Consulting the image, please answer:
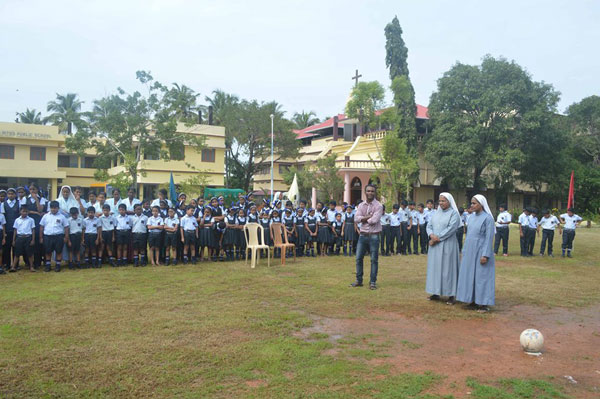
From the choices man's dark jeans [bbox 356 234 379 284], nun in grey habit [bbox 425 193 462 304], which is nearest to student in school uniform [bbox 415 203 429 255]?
man's dark jeans [bbox 356 234 379 284]

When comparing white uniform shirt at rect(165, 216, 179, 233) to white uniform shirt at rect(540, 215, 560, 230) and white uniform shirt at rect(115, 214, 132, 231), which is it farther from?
white uniform shirt at rect(540, 215, 560, 230)

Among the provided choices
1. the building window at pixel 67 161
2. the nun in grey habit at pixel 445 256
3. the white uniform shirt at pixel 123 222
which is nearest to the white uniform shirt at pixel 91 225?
the white uniform shirt at pixel 123 222

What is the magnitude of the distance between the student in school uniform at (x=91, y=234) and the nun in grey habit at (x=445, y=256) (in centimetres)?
739

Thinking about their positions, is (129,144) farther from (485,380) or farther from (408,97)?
(485,380)

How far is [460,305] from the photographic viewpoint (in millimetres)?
7809

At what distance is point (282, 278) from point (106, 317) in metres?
4.13

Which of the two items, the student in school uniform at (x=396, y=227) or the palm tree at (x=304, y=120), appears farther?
the palm tree at (x=304, y=120)

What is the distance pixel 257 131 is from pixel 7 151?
19.2 meters

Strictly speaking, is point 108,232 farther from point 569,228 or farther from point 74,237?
point 569,228

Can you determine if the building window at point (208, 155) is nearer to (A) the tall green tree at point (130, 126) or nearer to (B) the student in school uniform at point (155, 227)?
(A) the tall green tree at point (130, 126)

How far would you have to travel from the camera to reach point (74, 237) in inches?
419

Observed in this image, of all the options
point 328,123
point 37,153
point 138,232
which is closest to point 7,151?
point 37,153

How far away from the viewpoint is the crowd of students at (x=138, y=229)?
10289mm

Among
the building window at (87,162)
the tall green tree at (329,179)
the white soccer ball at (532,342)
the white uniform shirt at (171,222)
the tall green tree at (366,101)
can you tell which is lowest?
the white soccer ball at (532,342)
